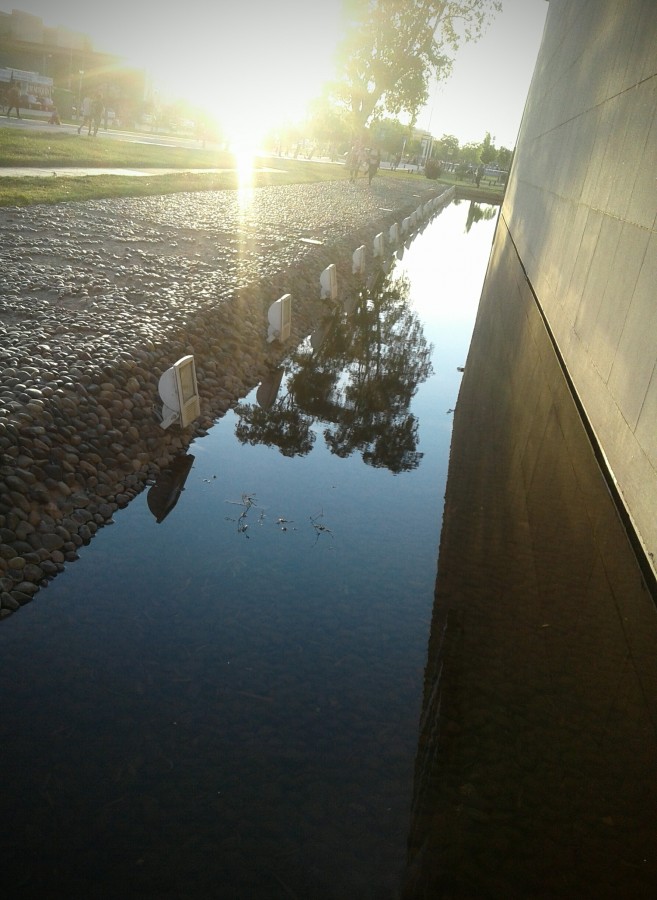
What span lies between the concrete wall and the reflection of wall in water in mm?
581

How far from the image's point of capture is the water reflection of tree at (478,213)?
35334 millimetres

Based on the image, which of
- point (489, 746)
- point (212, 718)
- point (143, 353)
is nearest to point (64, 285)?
point (143, 353)

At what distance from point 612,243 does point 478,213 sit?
3574 cm

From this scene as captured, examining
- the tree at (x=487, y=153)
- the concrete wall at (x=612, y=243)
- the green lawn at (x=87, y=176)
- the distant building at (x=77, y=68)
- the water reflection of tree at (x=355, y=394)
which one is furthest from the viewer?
the tree at (x=487, y=153)

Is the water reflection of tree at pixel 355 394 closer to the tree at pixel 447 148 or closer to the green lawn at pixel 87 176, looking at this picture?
the green lawn at pixel 87 176

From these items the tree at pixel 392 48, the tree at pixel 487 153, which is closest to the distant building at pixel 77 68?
the tree at pixel 392 48

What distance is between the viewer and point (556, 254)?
42.6ft

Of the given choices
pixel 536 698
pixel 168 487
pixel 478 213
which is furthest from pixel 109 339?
pixel 478 213

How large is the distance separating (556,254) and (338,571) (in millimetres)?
10121

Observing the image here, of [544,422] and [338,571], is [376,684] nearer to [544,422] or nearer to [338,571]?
[338,571]

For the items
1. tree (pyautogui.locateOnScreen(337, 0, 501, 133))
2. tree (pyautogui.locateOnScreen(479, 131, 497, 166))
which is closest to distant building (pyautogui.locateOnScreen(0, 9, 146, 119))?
tree (pyautogui.locateOnScreen(337, 0, 501, 133))

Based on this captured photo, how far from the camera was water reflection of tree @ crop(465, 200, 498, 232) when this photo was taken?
35.3m

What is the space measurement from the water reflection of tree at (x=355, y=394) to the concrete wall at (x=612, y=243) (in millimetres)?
2168

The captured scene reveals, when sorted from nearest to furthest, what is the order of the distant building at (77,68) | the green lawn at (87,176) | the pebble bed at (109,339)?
the pebble bed at (109,339), the green lawn at (87,176), the distant building at (77,68)
